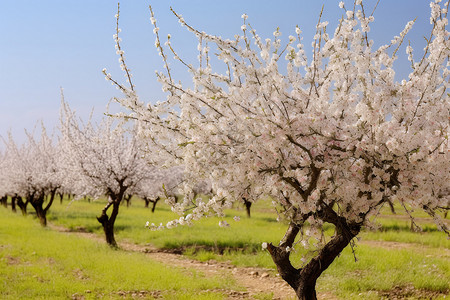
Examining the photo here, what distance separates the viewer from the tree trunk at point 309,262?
7227 millimetres

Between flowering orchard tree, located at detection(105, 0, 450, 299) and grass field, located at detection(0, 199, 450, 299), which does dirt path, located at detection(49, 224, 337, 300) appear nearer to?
grass field, located at detection(0, 199, 450, 299)

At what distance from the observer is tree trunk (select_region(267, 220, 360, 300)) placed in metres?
7.23

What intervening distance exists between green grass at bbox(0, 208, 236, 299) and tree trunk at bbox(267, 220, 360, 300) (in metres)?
3.49

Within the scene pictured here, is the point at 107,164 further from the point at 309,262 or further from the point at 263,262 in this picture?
the point at 309,262

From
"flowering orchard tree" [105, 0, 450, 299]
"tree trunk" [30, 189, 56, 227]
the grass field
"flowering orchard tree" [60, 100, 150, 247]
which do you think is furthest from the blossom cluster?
"tree trunk" [30, 189, 56, 227]

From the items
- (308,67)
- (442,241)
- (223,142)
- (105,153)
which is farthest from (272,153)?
(442,241)

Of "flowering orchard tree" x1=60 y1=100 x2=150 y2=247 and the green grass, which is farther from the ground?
"flowering orchard tree" x1=60 y1=100 x2=150 y2=247

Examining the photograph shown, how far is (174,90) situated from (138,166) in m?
13.6

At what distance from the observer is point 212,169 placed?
6316 mm

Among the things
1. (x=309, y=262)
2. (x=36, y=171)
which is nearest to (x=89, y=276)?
(x=309, y=262)

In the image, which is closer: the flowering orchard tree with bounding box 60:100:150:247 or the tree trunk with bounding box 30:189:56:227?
the flowering orchard tree with bounding box 60:100:150:247

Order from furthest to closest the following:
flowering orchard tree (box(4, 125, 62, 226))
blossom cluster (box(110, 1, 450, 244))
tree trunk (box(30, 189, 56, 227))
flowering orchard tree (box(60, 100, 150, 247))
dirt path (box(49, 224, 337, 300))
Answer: flowering orchard tree (box(4, 125, 62, 226)) → tree trunk (box(30, 189, 56, 227)) → flowering orchard tree (box(60, 100, 150, 247)) → dirt path (box(49, 224, 337, 300)) → blossom cluster (box(110, 1, 450, 244))

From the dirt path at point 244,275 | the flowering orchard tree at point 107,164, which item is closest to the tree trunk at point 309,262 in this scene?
the dirt path at point 244,275

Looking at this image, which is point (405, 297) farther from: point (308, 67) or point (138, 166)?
point (138, 166)
